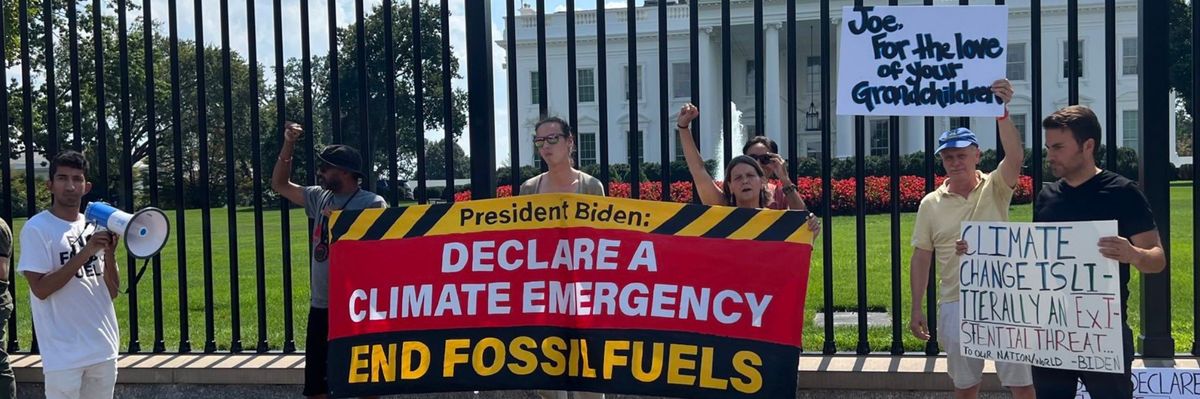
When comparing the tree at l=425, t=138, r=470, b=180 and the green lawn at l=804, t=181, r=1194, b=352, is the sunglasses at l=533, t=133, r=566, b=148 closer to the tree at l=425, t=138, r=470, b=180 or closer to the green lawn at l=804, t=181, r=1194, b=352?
the green lawn at l=804, t=181, r=1194, b=352

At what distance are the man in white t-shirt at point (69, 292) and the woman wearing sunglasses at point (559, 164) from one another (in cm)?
200

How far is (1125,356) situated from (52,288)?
4648 millimetres

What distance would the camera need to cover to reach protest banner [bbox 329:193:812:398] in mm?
4609

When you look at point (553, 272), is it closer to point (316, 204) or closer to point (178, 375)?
point (316, 204)

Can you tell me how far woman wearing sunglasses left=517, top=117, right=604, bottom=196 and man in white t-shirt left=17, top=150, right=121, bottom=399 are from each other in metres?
2.00

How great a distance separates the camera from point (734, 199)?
493 cm

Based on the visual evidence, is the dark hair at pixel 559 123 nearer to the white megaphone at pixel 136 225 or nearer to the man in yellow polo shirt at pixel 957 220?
the man in yellow polo shirt at pixel 957 220

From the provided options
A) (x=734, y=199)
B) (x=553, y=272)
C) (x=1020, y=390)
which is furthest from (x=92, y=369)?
(x=1020, y=390)

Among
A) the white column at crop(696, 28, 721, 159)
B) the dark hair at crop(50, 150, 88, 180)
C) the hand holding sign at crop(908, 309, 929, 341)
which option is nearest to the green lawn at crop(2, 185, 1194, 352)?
the dark hair at crop(50, 150, 88, 180)

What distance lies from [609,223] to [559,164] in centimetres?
54

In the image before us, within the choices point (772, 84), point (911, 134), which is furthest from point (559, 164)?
point (772, 84)

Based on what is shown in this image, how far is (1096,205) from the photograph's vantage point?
4.21 m

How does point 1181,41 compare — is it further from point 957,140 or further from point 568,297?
point 568,297

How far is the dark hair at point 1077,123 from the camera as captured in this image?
4176 millimetres
